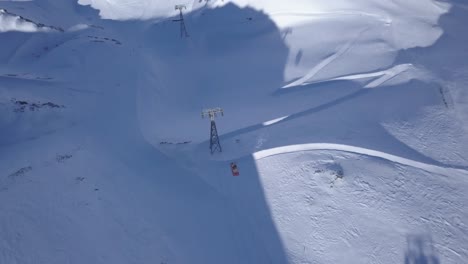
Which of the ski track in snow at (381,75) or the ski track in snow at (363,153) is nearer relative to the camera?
the ski track in snow at (363,153)

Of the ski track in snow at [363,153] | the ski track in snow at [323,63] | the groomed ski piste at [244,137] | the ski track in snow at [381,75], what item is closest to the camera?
the groomed ski piste at [244,137]

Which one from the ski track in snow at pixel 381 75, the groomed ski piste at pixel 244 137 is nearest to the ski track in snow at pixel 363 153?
the groomed ski piste at pixel 244 137

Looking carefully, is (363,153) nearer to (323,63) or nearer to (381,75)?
(381,75)

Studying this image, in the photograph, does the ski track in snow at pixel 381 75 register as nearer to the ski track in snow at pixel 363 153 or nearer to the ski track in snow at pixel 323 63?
the ski track in snow at pixel 323 63

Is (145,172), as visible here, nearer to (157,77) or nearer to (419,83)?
(157,77)

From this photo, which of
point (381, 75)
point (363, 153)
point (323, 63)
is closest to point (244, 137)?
point (363, 153)

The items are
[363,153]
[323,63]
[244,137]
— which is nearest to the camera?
[363,153]
